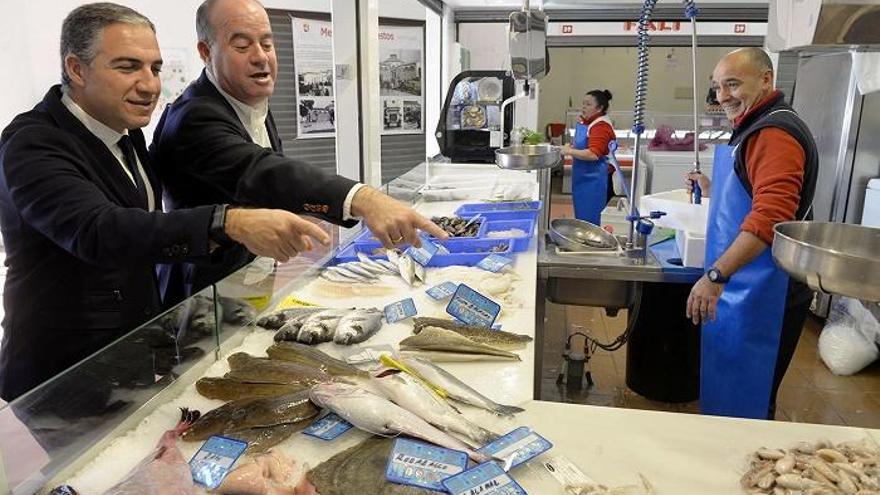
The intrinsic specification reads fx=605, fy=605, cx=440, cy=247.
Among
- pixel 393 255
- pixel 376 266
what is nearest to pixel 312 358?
pixel 376 266

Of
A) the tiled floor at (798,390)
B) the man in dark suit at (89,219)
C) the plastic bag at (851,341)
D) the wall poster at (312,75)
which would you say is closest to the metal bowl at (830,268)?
the man in dark suit at (89,219)

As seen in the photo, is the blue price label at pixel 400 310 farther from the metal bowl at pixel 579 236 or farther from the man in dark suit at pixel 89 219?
the metal bowl at pixel 579 236

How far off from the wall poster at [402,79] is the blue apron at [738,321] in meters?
4.14

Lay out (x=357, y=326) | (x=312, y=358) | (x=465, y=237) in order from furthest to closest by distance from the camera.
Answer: (x=465, y=237)
(x=357, y=326)
(x=312, y=358)

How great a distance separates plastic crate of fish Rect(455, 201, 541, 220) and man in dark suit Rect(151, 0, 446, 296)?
1.74m

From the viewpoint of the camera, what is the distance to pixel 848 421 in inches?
131

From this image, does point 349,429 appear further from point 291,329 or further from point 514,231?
point 514,231

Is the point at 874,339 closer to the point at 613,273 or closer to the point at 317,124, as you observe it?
the point at 613,273

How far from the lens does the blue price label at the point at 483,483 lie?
1.10 m

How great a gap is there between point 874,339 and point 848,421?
0.88 m

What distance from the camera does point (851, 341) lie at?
3924mm

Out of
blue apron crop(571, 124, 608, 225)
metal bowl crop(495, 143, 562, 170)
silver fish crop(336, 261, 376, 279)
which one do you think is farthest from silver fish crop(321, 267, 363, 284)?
blue apron crop(571, 124, 608, 225)

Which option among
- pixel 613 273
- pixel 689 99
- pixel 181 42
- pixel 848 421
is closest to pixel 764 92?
pixel 613 273

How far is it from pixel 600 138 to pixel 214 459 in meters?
5.66
